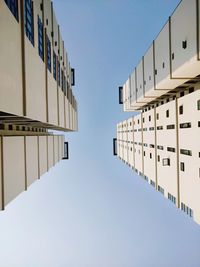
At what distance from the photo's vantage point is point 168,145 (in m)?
24.0

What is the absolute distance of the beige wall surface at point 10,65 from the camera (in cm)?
1104

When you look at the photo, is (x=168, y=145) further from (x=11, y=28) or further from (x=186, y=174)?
(x=11, y=28)

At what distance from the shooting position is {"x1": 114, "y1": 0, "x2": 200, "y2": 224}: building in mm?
17719

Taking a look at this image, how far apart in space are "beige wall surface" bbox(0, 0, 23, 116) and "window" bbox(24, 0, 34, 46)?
5.71 ft

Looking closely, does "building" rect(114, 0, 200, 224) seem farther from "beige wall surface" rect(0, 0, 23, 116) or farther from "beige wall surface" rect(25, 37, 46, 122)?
"beige wall surface" rect(0, 0, 23, 116)

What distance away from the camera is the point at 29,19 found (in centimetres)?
1584

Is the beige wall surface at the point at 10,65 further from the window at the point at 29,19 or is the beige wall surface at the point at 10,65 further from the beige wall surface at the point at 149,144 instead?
the beige wall surface at the point at 149,144

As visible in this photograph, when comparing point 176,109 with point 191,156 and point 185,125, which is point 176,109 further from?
point 191,156

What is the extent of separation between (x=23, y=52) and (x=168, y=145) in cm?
1449

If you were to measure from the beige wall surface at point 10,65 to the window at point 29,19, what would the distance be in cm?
174

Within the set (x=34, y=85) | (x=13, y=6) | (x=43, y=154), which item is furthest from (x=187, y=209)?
(x=13, y=6)

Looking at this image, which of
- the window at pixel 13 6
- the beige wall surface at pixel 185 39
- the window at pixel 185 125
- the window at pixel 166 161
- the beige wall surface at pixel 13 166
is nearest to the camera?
the window at pixel 13 6

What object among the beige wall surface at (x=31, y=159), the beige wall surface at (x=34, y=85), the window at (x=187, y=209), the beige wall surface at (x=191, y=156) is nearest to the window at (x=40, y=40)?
the beige wall surface at (x=34, y=85)

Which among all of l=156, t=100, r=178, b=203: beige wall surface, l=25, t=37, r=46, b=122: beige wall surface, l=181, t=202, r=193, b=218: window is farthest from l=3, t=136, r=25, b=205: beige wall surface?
l=156, t=100, r=178, b=203: beige wall surface
